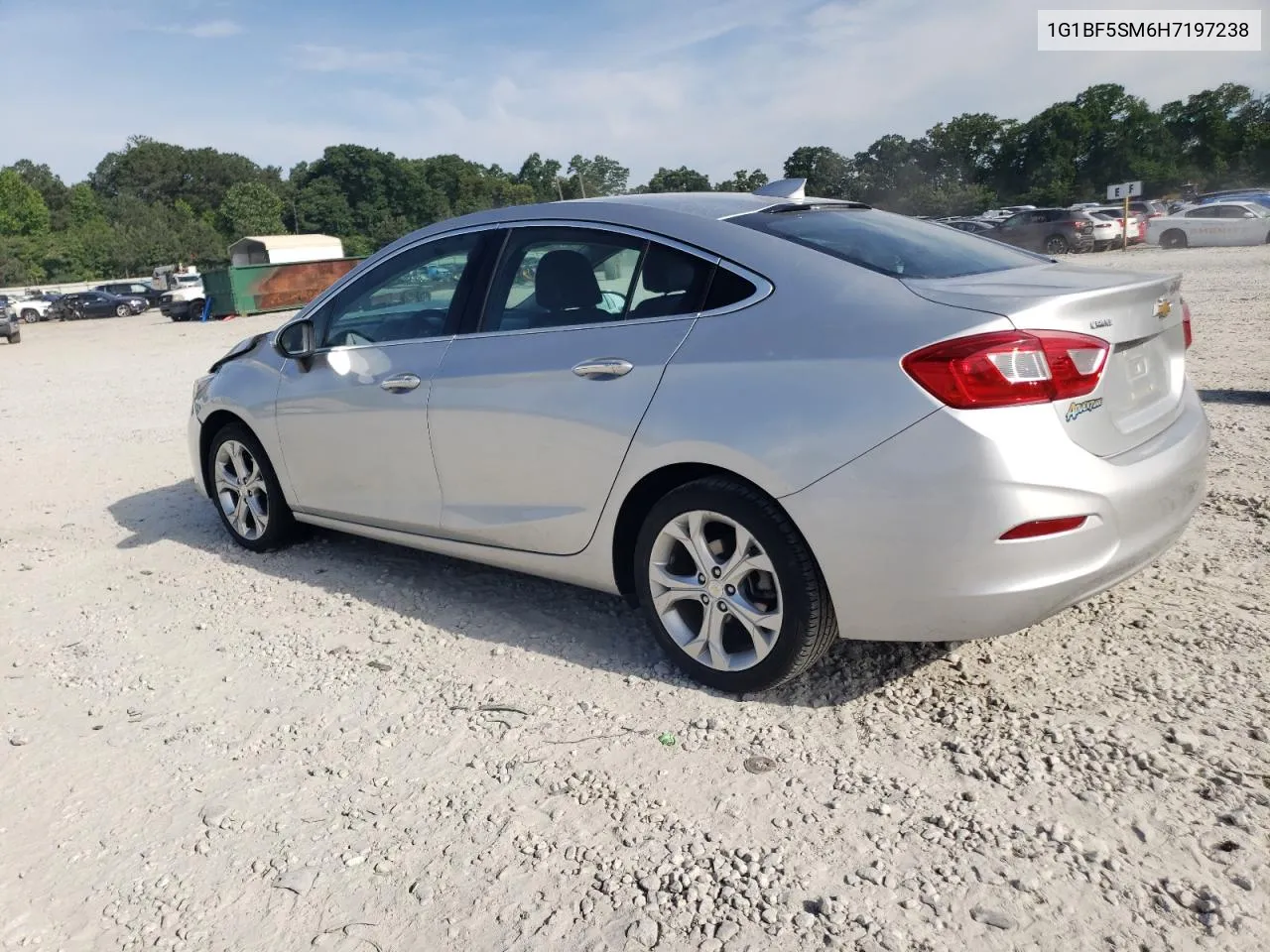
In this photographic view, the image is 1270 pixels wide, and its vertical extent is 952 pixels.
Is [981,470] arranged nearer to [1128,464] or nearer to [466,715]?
[1128,464]

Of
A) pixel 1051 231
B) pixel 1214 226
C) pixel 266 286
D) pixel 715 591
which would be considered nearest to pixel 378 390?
pixel 715 591

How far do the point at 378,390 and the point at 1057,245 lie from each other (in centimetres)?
3311

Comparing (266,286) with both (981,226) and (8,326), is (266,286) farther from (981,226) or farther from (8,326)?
(981,226)

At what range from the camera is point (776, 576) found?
122 inches

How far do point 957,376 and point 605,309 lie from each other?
136 cm

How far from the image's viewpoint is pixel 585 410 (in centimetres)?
349

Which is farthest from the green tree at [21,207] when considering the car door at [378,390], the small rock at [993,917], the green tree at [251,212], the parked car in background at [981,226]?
the small rock at [993,917]

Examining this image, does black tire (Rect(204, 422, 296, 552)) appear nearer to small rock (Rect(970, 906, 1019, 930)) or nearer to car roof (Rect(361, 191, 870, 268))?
car roof (Rect(361, 191, 870, 268))

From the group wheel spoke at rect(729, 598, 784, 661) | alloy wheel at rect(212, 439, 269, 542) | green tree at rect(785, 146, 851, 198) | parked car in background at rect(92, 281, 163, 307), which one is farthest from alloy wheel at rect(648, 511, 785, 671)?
green tree at rect(785, 146, 851, 198)

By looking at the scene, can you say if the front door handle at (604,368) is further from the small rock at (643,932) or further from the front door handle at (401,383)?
the small rock at (643,932)

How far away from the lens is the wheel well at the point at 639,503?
325 cm

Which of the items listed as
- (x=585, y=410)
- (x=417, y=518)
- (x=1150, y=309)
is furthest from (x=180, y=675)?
(x=1150, y=309)

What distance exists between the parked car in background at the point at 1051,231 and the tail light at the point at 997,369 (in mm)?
31589

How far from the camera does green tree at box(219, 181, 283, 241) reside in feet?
325
